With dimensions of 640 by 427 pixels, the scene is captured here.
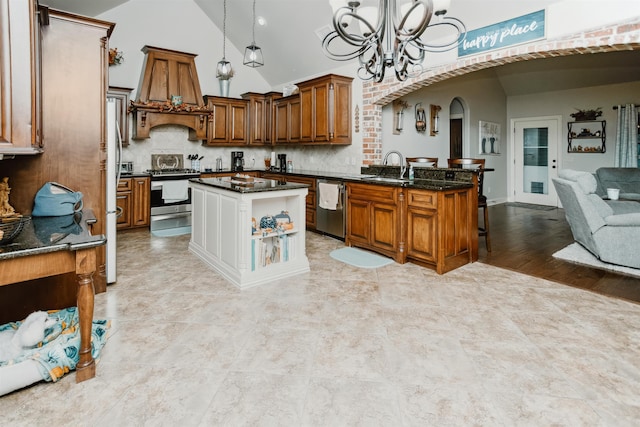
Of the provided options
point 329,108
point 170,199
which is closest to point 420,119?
point 329,108

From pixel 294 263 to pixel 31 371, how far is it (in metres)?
2.26

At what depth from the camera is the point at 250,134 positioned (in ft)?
23.6

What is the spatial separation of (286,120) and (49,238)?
5191 mm

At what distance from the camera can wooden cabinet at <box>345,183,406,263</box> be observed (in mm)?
4117

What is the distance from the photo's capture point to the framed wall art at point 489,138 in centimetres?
830

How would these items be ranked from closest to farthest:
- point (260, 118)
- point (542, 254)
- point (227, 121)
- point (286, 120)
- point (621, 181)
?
1. point (542, 254)
2. point (621, 181)
3. point (286, 120)
4. point (227, 121)
5. point (260, 118)

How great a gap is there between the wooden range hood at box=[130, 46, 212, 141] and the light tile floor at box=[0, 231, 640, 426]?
3433 millimetres

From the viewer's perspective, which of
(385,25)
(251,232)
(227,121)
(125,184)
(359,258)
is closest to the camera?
(385,25)

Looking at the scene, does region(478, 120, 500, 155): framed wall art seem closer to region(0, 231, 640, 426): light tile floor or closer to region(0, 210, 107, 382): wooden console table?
region(0, 231, 640, 426): light tile floor

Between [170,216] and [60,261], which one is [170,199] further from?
[60,261]

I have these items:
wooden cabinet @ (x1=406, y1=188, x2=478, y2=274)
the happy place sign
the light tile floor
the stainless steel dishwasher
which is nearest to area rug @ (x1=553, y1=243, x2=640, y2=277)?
the light tile floor

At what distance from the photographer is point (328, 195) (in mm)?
5121

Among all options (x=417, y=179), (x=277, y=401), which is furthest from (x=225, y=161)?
(x=277, y=401)

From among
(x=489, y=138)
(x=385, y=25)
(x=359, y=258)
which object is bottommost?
(x=359, y=258)
